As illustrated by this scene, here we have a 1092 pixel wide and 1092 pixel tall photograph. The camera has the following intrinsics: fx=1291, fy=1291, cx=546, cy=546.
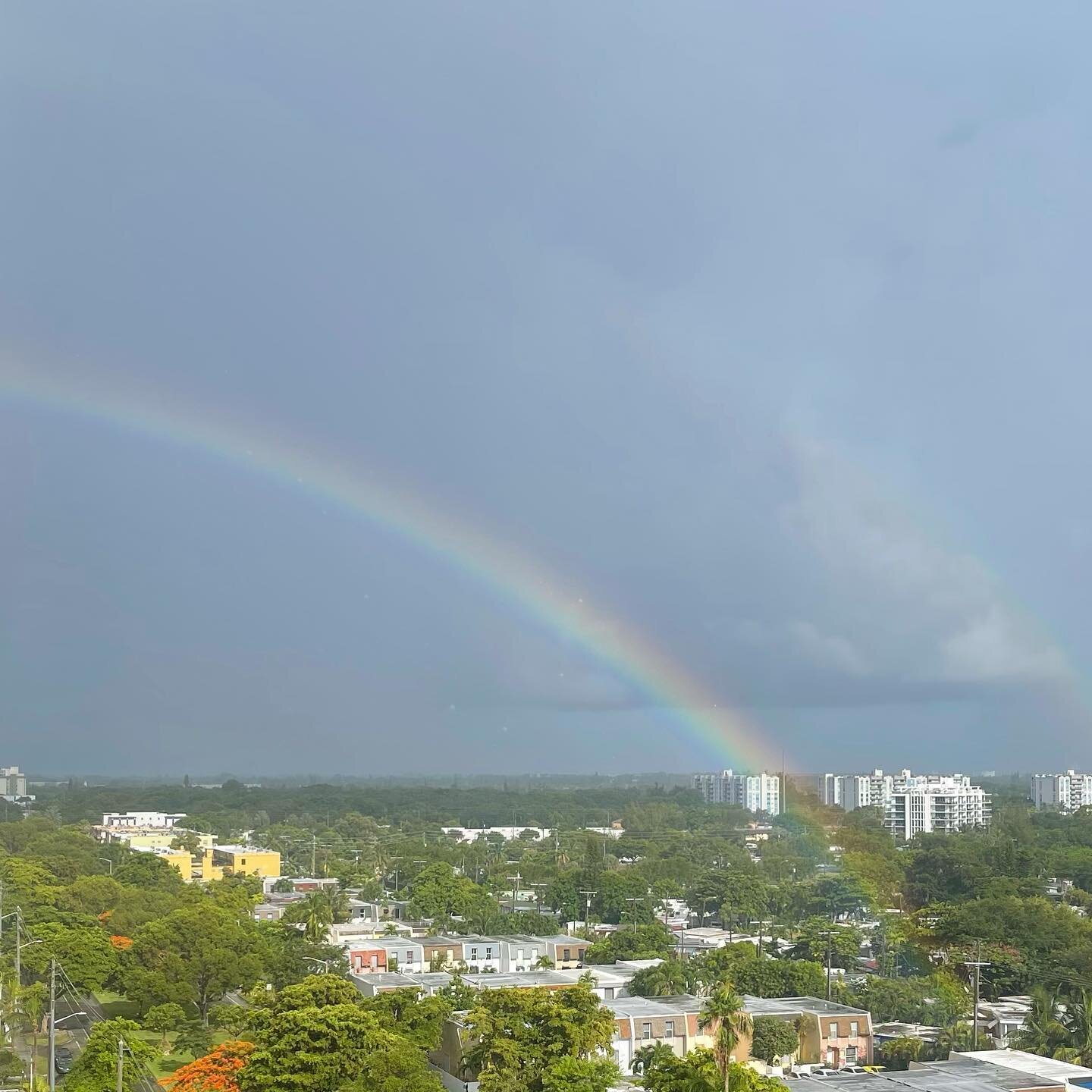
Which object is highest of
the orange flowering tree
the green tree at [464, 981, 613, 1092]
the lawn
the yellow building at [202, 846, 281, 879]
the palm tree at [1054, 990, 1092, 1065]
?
the green tree at [464, 981, 613, 1092]

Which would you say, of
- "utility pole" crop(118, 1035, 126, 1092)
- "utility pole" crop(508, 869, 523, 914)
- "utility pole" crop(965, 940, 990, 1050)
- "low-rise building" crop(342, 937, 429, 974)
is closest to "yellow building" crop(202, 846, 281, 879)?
"utility pole" crop(508, 869, 523, 914)

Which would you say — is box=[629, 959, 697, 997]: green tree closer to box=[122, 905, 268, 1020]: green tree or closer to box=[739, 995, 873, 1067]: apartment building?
box=[739, 995, 873, 1067]: apartment building

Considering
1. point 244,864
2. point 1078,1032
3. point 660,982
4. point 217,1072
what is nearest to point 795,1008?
point 660,982

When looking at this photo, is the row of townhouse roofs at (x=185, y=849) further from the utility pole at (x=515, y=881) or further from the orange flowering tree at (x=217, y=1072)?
the orange flowering tree at (x=217, y=1072)

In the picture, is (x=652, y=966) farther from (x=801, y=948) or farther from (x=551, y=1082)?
(x=551, y=1082)

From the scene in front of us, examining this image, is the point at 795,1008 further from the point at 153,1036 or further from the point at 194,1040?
the point at 153,1036
